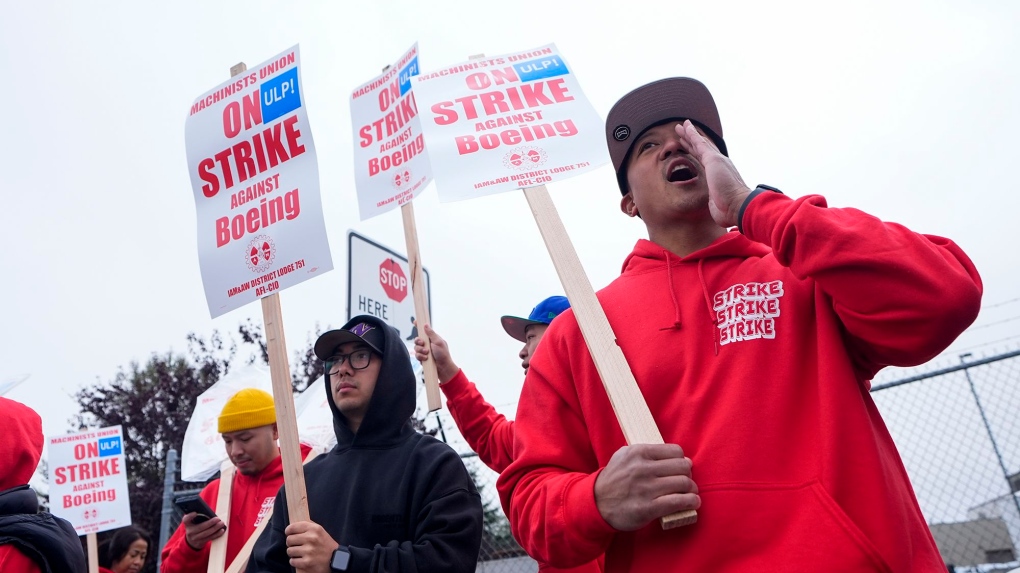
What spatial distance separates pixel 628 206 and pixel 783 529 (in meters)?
1.14

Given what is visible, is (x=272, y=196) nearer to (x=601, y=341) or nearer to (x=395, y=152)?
(x=395, y=152)

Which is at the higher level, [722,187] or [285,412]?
[722,187]

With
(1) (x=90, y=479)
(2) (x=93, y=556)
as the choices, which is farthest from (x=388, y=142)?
(1) (x=90, y=479)

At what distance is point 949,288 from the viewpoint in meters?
1.56

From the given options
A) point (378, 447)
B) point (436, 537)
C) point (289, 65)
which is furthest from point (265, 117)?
point (436, 537)

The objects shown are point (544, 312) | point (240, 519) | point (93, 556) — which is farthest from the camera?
point (93, 556)

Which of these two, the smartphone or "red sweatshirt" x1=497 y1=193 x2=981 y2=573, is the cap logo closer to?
the smartphone

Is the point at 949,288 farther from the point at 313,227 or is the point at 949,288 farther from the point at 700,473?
the point at 313,227

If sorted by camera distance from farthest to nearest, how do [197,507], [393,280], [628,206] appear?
[393,280]
[197,507]
[628,206]

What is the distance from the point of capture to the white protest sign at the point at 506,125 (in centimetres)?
245

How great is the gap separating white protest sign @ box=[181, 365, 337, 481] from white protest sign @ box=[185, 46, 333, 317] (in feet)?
6.99

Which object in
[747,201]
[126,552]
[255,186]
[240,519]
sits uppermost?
[255,186]

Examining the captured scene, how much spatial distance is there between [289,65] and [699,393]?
2303 mm

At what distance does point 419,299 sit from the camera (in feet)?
13.7
